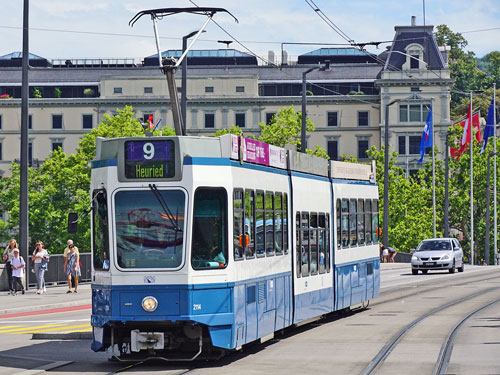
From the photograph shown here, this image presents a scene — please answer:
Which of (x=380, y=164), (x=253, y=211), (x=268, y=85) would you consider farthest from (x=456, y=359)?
(x=268, y=85)

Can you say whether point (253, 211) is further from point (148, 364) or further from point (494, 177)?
point (494, 177)

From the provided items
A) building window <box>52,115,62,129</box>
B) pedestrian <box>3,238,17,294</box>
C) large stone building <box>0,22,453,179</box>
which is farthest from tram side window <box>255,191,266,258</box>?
building window <box>52,115,62,129</box>

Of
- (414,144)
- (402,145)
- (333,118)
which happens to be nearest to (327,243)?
(402,145)

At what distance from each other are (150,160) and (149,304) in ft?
6.00

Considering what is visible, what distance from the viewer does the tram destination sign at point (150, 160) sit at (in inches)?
574

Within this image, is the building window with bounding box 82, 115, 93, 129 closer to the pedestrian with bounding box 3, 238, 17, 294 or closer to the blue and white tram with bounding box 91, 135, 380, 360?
the pedestrian with bounding box 3, 238, 17, 294

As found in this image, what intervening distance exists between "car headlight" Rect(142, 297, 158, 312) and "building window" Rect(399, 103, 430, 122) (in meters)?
99.6

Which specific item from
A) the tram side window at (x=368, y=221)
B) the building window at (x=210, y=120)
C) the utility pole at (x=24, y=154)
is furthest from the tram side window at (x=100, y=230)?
the building window at (x=210, y=120)

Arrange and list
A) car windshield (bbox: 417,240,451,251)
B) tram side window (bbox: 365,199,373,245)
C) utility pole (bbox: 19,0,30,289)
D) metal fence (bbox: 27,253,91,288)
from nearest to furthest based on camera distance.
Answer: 1. tram side window (bbox: 365,199,373,245)
2. utility pole (bbox: 19,0,30,289)
3. metal fence (bbox: 27,253,91,288)
4. car windshield (bbox: 417,240,451,251)

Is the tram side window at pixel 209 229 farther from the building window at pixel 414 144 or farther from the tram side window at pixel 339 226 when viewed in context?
the building window at pixel 414 144

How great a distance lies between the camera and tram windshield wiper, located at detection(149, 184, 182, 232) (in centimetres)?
1434

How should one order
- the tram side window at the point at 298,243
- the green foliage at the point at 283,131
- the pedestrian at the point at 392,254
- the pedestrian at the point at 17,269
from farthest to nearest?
1. the green foliage at the point at 283,131
2. the pedestrian at the point at 392,254
3. the pedestrian at the point at 17,269
4. the tram side window at the point at 298,243

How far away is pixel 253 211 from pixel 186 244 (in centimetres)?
176

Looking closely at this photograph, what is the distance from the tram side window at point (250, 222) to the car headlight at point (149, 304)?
5.36 feet
